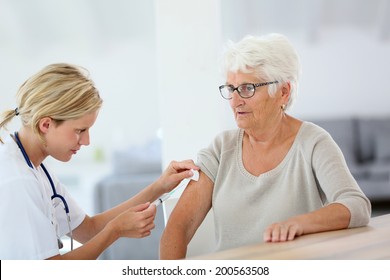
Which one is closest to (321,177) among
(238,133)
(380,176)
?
(238,133)

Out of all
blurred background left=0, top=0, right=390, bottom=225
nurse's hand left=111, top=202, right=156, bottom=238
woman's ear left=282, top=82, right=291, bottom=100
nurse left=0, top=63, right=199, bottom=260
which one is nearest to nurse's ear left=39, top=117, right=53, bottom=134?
nurse left=0, top=63, right=199, bottom=260

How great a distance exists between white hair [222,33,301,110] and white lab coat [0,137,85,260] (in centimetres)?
63

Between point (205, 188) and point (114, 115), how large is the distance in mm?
2472

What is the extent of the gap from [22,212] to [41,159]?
0.71ft

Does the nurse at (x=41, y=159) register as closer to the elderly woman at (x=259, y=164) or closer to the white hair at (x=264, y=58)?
the elderly woman at (x=259, y=164)

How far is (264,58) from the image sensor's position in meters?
1.78

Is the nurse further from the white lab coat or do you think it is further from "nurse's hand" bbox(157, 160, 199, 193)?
"nurse's hand" bbox(157, 160, 199, 193)

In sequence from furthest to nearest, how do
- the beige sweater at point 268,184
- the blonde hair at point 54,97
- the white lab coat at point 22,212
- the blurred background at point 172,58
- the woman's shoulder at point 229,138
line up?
1. the blurred background at point 172,58
2. the woman's shoulder at point 229,138
3. the beige sweater at point 268,184
4. the blonde hair at point 54,97
5. the white lab coat at point 22,212

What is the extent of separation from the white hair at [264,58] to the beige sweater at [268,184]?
0.58ft

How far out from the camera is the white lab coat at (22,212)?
1450mm

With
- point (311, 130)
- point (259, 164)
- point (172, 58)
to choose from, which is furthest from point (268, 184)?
point (172, 58)

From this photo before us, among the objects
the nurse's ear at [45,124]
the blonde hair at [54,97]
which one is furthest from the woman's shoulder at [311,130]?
the nurse's ear at [45,124]

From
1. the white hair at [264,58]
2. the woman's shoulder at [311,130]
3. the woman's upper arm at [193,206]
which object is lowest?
the woman's upper arm at [193,206]

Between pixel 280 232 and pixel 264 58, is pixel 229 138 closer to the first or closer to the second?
pixel 264 58
